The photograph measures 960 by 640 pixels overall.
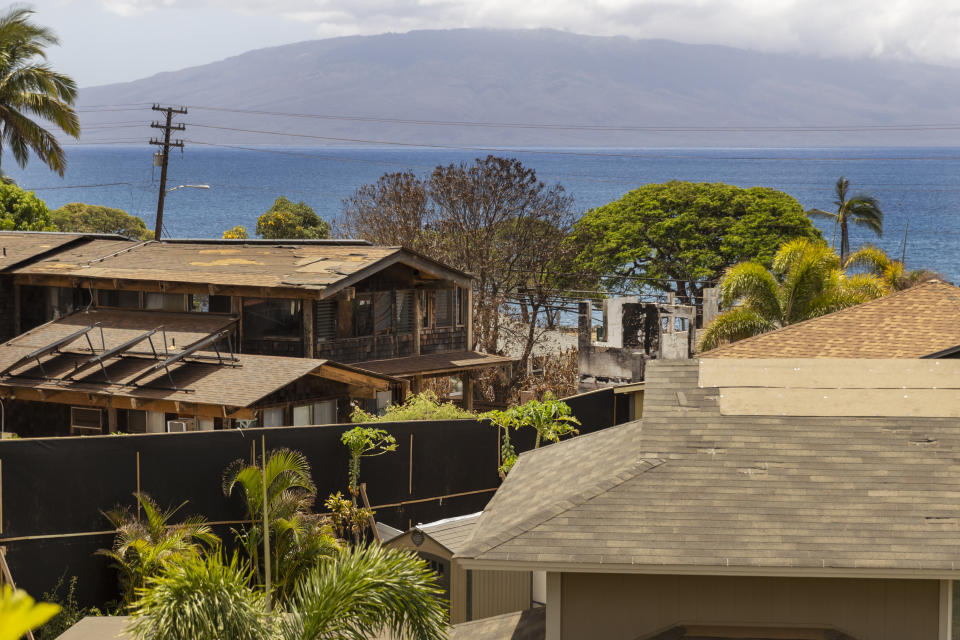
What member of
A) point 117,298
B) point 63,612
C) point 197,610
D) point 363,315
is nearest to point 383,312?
point 363,315

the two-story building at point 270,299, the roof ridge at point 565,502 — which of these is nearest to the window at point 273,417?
the two-story building at point 270,299

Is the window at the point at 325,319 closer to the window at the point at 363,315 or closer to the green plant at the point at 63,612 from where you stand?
the window at the point at 363,315

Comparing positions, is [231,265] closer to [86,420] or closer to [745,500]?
[86,420]

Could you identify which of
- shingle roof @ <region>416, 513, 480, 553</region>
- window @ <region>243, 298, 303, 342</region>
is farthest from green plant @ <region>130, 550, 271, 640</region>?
window @ <region>243, 298, 303, 342</region>

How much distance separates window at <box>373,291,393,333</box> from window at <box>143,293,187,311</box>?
5.38 metres

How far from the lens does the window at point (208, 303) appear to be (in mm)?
32219

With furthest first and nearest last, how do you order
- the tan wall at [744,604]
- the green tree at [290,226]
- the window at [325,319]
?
the green tree at [290,226]
the window at [325,319]
the tan wall at [744,604]

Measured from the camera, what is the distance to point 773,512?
11242mm

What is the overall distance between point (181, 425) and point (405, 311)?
12.2 metres

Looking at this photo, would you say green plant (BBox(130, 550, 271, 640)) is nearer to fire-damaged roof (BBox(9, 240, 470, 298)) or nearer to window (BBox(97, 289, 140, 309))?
fire-damaged roof (BBox(9, 240, 470, 298))

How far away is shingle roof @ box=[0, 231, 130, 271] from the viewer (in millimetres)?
34531

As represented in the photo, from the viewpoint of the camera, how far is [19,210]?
179 ft

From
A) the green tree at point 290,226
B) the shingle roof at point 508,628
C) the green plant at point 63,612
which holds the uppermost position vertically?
the green tree at point 290,226

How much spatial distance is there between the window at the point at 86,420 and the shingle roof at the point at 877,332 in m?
15.2
